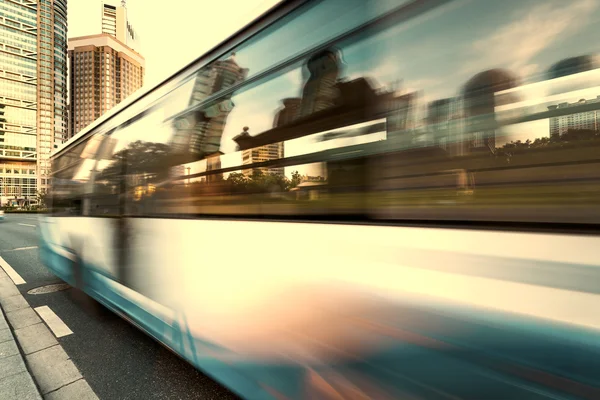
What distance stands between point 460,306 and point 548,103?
0.71 m

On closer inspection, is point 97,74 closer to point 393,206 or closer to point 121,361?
point 121,361

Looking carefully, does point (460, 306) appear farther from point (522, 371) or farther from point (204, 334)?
point (204, 334)

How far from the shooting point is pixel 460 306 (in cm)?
112

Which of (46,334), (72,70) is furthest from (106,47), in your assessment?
(46,334)

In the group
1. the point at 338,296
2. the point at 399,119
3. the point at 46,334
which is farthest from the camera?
the point at 46,334

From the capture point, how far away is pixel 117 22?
149 m

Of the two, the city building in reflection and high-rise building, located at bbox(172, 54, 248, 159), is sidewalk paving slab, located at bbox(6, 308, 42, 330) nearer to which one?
high-rise building, located at bbox(172, 54, 248, 159)

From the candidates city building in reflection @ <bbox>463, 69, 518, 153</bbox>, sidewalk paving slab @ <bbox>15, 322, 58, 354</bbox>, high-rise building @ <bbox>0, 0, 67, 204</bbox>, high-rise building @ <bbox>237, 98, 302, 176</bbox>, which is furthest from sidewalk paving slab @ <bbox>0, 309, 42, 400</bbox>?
high-rise building @ <bbox>0, 0, 67, 204</bbox>

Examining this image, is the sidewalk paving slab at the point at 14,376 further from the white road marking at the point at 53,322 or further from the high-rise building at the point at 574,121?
the high-rise building at the point at 574,121

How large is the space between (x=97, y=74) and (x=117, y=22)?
52.8m

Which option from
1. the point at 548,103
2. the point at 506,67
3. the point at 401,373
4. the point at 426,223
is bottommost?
the point at 401,373

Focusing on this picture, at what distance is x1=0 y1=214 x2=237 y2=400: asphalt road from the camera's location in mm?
2658

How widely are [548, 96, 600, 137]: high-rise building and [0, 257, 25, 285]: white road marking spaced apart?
8.34 metres

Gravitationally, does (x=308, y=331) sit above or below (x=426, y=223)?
below
